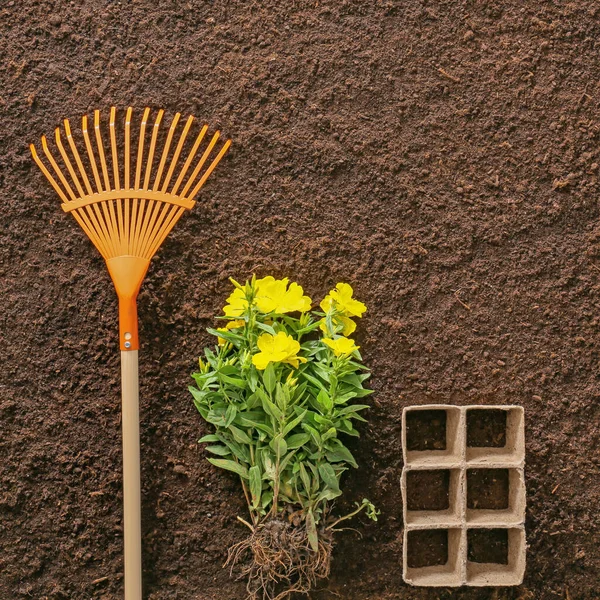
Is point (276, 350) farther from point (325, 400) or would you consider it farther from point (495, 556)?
point (495, 556)

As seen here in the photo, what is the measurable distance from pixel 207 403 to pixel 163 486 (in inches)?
7.0

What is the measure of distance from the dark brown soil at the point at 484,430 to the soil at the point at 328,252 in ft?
0.10

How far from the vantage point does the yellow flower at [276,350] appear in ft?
3.36

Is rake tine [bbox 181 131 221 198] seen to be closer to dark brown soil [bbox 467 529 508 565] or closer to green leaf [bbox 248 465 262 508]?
green leaf [bbox 248 465 262 508]

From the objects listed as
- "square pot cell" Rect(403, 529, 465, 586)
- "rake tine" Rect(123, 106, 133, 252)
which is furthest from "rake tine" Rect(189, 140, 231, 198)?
"square pot cell" Rect(403, 529, 465, 586)

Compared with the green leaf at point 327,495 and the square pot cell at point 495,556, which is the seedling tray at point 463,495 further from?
the green leaf at point 327,495

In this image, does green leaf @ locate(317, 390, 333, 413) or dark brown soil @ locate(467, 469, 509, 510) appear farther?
dark brown soil @ locate(467, 469, 509, 510)

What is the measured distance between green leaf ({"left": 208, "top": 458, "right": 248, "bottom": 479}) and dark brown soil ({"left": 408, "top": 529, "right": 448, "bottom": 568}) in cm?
32

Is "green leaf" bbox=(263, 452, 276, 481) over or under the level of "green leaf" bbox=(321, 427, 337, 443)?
under

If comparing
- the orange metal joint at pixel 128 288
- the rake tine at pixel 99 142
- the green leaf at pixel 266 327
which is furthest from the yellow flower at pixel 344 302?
the rake tine at pixel 99 142

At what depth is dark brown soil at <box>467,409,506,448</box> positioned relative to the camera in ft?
3.81

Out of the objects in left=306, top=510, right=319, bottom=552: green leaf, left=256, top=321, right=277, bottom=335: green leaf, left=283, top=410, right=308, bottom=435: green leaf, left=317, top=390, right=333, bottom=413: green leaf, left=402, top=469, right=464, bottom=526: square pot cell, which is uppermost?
left=256, top=321, right=277, bottom=335: green leaf

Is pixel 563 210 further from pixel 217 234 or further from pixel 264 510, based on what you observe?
pixel 264 510

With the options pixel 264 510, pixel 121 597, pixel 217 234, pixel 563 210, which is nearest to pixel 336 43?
pixel 217 234
